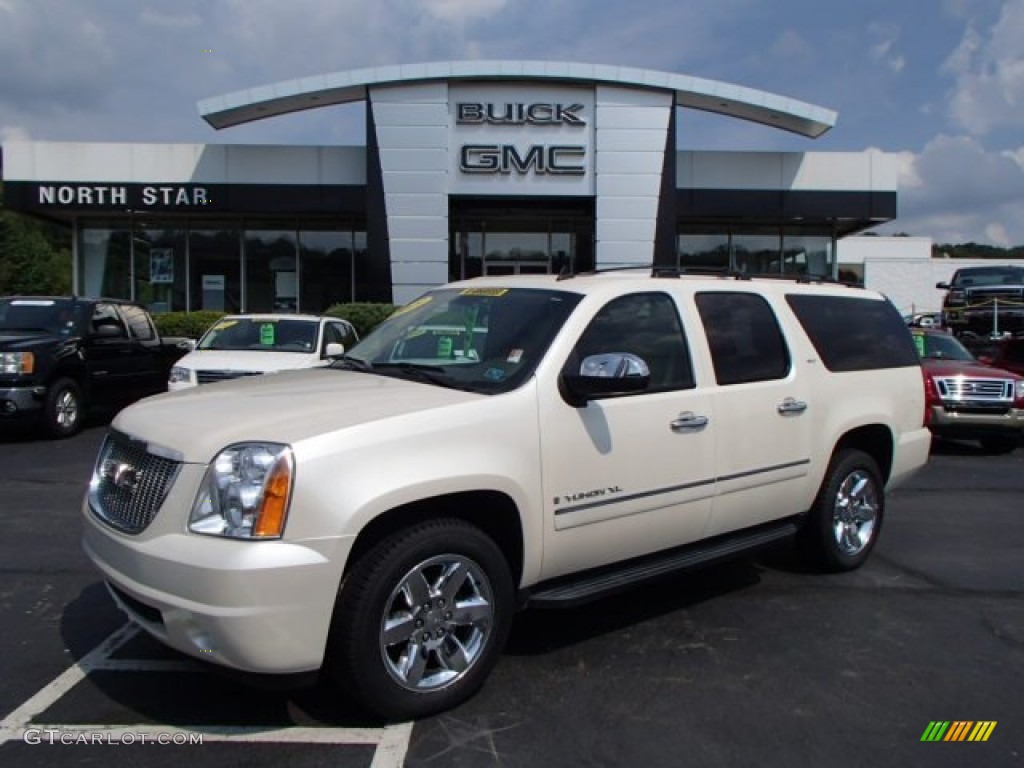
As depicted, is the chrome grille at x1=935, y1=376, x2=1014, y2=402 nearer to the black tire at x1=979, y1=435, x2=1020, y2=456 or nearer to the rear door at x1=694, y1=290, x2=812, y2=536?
the black tire at x1=979, y1=435, x2=1020, y2=456

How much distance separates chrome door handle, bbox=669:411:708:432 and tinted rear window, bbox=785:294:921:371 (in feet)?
4.31

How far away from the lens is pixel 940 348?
41.1 ft

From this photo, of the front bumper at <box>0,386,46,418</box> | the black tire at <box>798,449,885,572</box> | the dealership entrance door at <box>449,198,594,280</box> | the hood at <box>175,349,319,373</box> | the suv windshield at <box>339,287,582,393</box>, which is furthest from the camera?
the dealership entrance door at <box>449,198,594,280</box>

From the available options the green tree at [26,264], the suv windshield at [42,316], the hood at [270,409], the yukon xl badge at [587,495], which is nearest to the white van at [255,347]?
the suv windshield at [42,316]

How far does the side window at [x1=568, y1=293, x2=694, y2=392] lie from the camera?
426cm

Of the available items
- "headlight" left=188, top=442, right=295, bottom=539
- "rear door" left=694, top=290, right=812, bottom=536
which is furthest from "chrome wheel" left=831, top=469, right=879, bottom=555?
"headlight" left=188, top=442, right=295, bottom=539

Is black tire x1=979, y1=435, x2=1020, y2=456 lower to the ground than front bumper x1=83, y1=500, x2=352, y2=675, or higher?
lower

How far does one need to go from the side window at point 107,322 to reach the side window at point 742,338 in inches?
367

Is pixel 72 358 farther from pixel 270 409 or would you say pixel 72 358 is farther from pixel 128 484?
pixel 270 409

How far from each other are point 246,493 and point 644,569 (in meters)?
2.03

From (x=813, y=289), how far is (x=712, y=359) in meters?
1.38

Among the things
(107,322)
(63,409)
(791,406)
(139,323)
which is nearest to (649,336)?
(791,406)

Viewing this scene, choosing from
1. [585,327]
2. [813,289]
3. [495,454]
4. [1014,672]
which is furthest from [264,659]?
[813,289]

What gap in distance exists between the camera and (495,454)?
3648 mm
